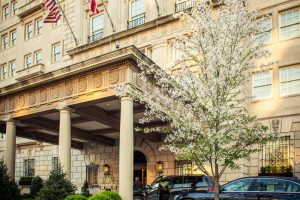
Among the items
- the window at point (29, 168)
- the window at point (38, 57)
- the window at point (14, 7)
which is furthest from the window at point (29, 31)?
the window at point (29, 168)

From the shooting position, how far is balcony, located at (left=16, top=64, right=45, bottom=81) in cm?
3956

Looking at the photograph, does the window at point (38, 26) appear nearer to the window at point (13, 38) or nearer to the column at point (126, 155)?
the window at point (13, 38)

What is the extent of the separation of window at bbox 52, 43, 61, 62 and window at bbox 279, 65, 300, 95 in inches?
828

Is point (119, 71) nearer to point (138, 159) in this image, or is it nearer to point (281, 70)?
point (281, 70)

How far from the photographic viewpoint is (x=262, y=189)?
1495 centimetres

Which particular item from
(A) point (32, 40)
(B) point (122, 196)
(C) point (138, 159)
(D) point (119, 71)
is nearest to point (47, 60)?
(A) point (32, 40)

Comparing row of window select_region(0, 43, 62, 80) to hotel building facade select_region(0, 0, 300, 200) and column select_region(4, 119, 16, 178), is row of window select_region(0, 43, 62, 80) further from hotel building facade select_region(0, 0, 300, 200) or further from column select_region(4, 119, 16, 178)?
column select_region(4, 119, 16, 178)

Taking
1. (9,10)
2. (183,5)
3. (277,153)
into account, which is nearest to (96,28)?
(183,5)

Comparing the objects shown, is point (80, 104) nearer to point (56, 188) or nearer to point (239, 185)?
point (56, 188)

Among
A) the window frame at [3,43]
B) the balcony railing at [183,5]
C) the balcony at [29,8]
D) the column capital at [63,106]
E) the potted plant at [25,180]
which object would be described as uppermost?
the balcony at [29,8]

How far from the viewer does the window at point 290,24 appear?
2527cm

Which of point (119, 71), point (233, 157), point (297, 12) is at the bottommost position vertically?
point (233, 157)

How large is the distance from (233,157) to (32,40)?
3259 cm

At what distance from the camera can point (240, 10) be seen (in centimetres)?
1578
